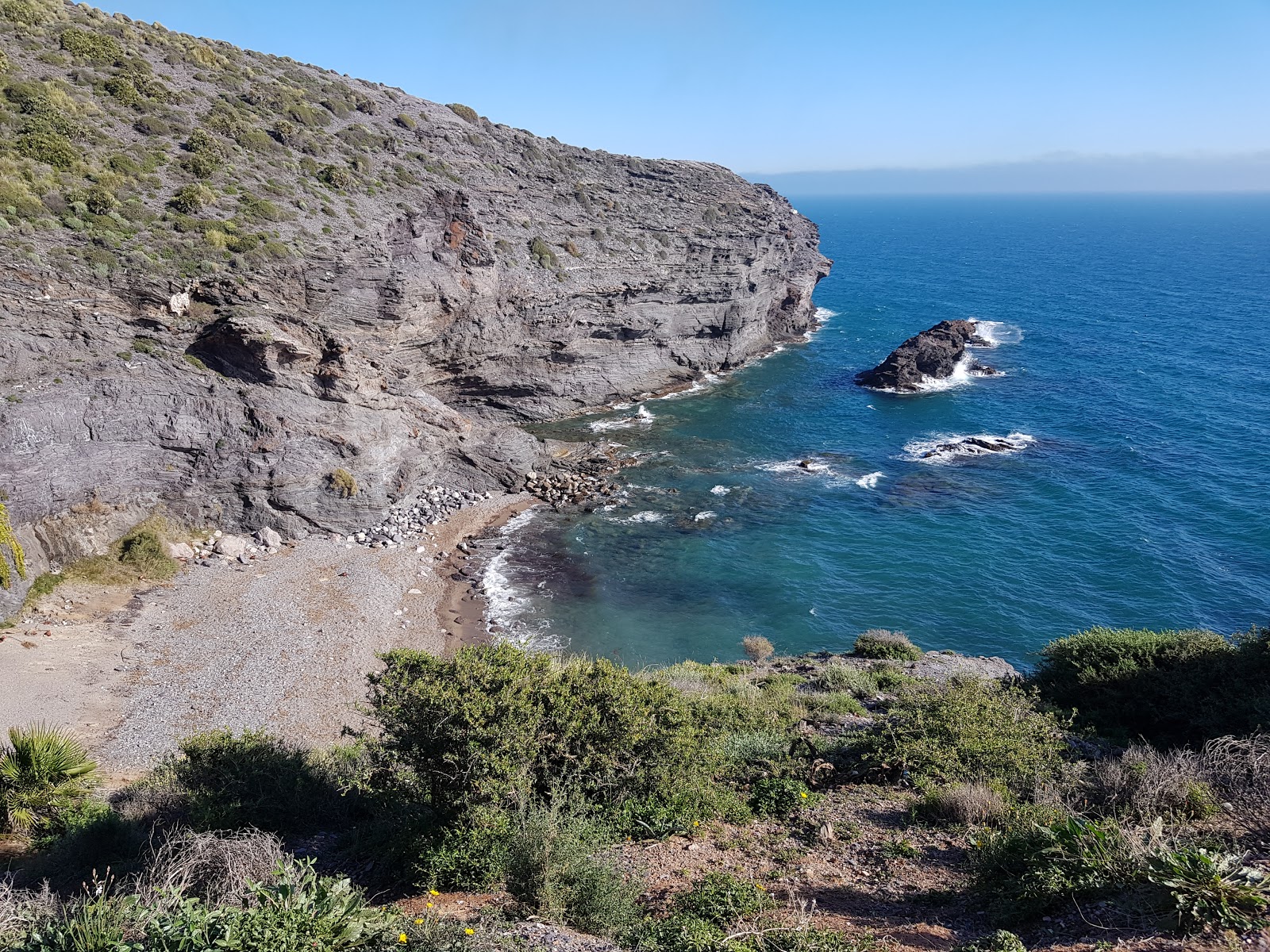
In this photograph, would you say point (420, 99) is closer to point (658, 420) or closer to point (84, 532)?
point (658, 420)

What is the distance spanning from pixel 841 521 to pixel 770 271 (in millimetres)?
40115

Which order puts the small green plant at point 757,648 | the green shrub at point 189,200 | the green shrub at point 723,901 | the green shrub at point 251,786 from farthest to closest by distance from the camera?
the green shrub at point 189,200 < the small green plant at point 757,648 < the green shrub at point 251,786 < the green shrub at point 723,901

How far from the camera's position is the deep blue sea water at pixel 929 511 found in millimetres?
31141

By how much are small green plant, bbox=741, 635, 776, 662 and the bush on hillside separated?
10.3m

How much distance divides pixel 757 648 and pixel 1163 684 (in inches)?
545

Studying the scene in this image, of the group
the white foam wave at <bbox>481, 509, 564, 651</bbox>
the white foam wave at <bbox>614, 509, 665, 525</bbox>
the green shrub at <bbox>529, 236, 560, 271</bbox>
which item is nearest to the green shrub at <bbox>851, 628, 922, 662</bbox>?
the white foam wave at <bbox>481, 509, 564, 651</bbox>

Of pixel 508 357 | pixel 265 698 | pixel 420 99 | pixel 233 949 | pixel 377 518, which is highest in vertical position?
pixel 420 99

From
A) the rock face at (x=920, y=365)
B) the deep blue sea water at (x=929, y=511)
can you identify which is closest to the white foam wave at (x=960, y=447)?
the deep blue sea water at (x=929, y=511)

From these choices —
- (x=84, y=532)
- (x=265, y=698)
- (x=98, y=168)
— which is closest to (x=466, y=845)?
(x=265, y=698)

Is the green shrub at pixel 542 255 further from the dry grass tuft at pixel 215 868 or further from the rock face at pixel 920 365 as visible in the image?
the dry grass tuft at pixel 215 868

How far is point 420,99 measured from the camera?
70250 mm

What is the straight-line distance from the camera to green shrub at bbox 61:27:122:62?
4456 centimetres

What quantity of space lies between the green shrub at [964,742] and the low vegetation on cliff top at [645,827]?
0.18 ft

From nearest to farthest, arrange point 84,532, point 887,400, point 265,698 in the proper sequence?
point 265,698 → point 84,532 → point 887,400
